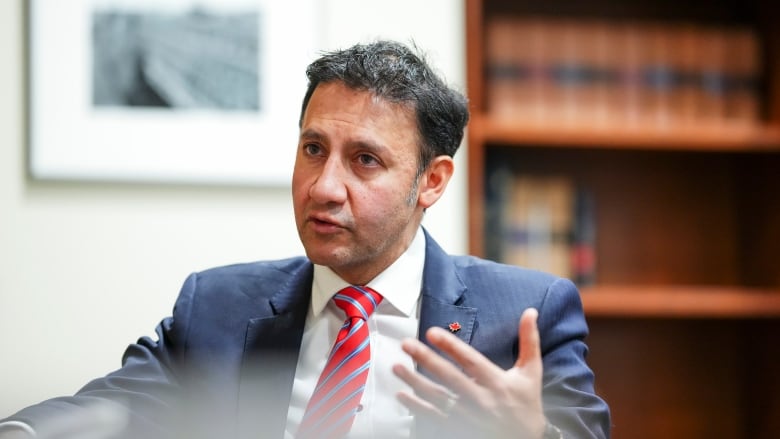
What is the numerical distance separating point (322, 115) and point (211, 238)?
0.87 metres

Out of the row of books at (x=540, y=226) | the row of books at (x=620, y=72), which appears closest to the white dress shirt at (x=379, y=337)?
the row of books at (x=540, y=226)

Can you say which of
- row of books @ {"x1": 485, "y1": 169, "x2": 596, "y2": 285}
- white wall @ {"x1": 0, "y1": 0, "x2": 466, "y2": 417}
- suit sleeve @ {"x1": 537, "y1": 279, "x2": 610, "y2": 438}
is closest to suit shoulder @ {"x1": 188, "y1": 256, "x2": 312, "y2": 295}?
suit sleeve @ {"x1": 537, "y1": 279, "x2": 610, "y2": 438}

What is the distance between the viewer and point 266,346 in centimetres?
148

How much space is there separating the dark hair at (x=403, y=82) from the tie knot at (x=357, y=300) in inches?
9.9

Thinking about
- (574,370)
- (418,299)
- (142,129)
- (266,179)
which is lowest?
(574,370)

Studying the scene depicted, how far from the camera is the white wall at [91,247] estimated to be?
2154mm

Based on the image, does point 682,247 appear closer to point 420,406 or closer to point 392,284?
point 392,284

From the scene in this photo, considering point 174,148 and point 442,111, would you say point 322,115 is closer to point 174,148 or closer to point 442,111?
point 442,111

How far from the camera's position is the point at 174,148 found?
220 cm

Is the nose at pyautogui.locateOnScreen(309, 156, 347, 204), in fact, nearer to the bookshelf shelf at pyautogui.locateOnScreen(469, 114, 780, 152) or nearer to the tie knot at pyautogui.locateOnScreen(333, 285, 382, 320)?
the tie knot at pyautogui.locateOnScreen(333, 285, 382, 320)

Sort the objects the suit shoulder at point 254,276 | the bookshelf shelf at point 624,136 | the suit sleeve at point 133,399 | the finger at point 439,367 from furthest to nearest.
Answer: the bookshelf shelf at point 624,136 < the suit shoulder at point 254,276 < the suit sleeve at point 133,399 < the finger at point 439,367

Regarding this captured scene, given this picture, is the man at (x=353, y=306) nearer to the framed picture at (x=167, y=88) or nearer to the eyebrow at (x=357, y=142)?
the eyebrow at (x=357, y=142)

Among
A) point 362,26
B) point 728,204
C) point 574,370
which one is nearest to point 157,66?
point 362,26

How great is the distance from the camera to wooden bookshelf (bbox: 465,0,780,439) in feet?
8.27
